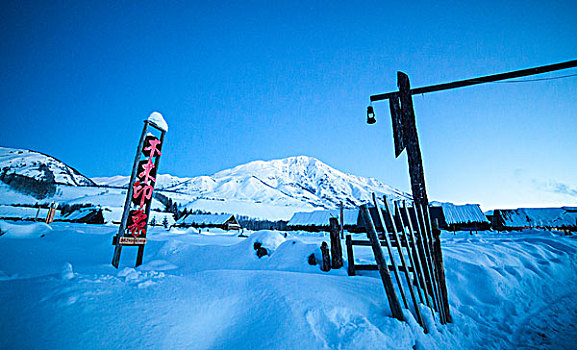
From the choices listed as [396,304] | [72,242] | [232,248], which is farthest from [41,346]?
[72,242]

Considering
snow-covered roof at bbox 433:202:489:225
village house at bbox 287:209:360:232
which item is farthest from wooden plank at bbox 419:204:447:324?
snow-covered roof at bbox 433:202:489:225

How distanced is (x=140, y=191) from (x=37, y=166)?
171774mm

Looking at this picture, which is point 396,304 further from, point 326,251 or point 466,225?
point 466,225

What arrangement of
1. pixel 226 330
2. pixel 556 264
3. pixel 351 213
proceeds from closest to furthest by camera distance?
pixel 226 330, pixel 556 264, pixel 351 213

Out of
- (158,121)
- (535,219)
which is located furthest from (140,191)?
(535,219)

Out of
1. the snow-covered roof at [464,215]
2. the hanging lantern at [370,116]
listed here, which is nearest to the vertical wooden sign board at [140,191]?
the hanging lantern at [370,116]

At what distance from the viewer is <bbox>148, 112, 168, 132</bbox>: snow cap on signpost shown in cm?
687

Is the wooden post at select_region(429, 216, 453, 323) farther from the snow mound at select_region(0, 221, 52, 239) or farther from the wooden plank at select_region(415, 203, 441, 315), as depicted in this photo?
the snow mound at select_region(0, 221, 52, 239)

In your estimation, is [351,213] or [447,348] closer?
[447,348]

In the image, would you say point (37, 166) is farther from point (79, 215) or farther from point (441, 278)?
point (441, 278)

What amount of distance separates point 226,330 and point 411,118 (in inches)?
184

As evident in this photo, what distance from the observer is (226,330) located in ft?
9.97

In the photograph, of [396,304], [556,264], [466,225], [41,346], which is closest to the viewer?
Answer: [41,346]

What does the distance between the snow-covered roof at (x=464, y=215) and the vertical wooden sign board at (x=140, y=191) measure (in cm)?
3563
